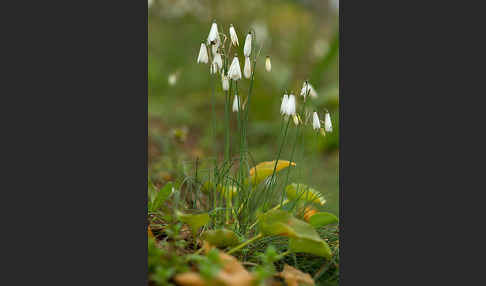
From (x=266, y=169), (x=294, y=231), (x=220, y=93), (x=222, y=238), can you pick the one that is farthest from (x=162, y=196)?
(x=220, y=93)

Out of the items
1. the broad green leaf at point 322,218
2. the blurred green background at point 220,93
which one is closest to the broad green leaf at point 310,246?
the broad green leaf at point 322,218

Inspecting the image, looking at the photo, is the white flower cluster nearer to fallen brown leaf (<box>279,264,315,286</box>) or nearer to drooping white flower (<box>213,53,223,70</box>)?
drooping white flower (<box>213,53,223,70</box>)

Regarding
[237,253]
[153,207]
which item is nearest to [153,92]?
[153,207]

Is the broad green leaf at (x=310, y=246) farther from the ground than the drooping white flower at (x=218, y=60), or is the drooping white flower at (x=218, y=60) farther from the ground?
the drooping white flower at (x=218, y=60)

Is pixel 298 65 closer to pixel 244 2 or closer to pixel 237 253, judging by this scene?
pixel 244 2

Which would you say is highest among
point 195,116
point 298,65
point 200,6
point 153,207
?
point 200,6

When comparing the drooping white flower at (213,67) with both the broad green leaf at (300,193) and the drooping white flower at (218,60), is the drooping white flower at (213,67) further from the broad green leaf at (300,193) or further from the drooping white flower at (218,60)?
Answer: the broad green leaf at (300,193)

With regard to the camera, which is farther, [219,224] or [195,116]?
[195,116]
